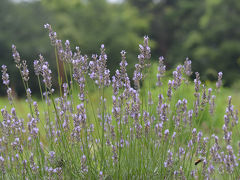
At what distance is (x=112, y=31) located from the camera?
23.1 m

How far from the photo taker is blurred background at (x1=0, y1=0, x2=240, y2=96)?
18953mm

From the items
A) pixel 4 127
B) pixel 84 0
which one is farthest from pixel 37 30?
pixel 4 127

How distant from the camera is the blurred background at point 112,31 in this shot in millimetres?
18953

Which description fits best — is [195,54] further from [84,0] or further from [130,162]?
[130,162]

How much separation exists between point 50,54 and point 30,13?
11.8ft

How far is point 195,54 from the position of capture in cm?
2312

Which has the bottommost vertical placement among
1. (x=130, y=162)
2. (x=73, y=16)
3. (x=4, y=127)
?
(x=130, y=162)

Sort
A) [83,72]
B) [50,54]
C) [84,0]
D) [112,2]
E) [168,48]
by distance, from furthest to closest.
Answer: [168,48] < [112,2] < [84,0] < [50,54] < [83,72]

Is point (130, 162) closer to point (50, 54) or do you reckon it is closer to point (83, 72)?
point (83, 72)

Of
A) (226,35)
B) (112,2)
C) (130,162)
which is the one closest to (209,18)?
(226,35)

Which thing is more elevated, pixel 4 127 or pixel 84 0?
pixel 84 0

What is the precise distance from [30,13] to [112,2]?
27.8 feet

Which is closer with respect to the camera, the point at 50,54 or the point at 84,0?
the point at 50,54

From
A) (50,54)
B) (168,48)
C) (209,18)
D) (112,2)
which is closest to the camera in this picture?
(50,54)
